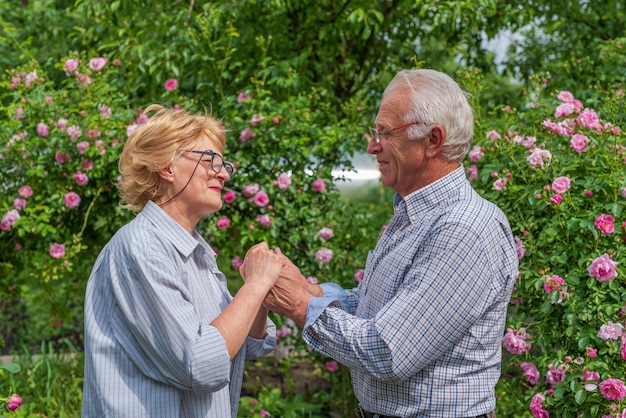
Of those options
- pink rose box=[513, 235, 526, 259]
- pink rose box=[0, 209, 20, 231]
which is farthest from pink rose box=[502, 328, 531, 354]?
pink rose box=[0, 209, 20, 231]

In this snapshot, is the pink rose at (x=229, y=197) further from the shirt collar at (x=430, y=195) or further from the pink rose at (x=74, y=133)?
the shirt collar at (x=430, y=195)

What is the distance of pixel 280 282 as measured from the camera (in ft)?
7.46

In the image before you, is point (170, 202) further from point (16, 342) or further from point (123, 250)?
point (16, 342)

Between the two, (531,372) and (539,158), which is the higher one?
(539,158)

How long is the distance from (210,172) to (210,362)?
1.88 feet

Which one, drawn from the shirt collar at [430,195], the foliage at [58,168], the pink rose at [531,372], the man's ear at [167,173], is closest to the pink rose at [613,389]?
the pink rose at [531,372]

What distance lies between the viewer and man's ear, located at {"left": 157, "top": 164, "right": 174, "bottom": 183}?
2.27m

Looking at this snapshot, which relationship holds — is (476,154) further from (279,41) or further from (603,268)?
(279,41)

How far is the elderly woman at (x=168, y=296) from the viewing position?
6.63ft

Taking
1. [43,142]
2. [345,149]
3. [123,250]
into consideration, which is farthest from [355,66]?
[123,250]

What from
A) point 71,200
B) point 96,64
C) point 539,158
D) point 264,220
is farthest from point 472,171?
point 96,64

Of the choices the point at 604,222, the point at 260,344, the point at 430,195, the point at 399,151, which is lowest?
the point at 260,344

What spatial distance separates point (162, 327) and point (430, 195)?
33.2 inches

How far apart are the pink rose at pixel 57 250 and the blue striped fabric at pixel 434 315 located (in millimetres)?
2669
